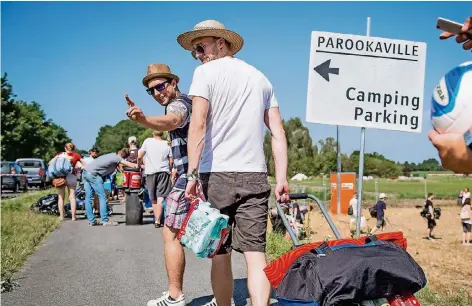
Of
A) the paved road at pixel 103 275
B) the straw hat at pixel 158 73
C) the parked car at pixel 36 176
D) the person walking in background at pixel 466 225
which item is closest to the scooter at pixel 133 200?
the paved road at pixel 103 275

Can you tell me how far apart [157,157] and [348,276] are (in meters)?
7.87

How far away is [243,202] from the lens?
4152 millimetres

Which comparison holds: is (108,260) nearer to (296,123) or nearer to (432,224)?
(432,224)

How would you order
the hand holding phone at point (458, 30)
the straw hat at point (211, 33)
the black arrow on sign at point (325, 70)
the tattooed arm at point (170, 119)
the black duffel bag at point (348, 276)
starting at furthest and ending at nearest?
the black arrow on sign at point (325, 70)
the straw hat at point (211, 33)
the tattooed arm at point (170, 119)
the black duffel bag at point (348, 276)
the hand holding phone at point (458, 30)

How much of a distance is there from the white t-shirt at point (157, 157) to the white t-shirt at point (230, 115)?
6548 mm

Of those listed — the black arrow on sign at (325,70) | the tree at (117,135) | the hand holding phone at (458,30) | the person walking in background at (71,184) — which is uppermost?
the tree at (117,135)

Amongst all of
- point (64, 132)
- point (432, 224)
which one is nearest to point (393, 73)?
point (432, 224)

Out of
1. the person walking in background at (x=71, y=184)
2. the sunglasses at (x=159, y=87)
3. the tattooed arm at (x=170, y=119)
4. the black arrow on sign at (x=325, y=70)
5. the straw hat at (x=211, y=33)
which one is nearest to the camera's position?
the tattooed arm at (x=170, y=119)

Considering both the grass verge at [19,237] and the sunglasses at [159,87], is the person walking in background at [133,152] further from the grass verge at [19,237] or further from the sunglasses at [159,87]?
the sunglasses at [159,87]

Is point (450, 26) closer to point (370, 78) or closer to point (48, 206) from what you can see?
point (370, 78)

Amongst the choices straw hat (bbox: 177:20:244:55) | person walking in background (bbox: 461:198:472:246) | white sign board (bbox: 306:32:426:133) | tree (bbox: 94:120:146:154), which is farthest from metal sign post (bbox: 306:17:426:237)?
tree (bbox: 94:120:146:154)

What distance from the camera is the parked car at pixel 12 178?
31.5 meters

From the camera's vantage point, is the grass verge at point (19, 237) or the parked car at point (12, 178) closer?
A: the grass verge at point (19, 237)

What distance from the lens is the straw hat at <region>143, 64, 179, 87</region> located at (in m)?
5.19
